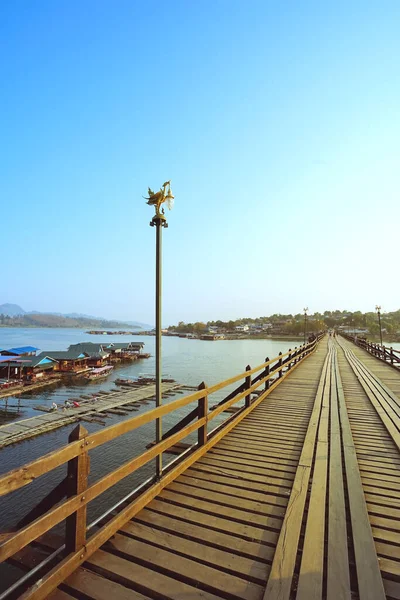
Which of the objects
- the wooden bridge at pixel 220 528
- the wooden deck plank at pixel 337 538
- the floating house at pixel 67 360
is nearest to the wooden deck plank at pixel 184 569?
the wooden bridge at pixel 220 528

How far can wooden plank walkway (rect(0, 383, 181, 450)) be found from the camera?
21547mm

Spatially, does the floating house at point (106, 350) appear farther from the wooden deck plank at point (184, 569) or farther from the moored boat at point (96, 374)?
the wooden deck plank at point (184, 569)

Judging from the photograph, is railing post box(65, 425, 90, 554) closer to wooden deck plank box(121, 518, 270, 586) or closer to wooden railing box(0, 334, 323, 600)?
wooden railing box(0, 334, 323, 600)

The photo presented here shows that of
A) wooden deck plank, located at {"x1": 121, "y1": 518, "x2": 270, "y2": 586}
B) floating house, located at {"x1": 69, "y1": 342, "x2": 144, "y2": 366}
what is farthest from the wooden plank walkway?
floating house, located at {"x1": 69, "y1": 342, "x2": 144, "y2": 366}

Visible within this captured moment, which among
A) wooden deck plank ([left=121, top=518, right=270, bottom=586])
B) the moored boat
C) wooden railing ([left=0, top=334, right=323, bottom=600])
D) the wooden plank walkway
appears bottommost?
the moored boat

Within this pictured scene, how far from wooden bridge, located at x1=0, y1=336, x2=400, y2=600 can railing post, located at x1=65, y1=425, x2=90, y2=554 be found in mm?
11

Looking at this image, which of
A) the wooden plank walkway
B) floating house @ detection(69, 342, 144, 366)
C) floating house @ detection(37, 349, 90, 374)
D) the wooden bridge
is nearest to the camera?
the wooden bridge

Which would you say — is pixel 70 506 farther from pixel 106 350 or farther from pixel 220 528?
pixel 106 350

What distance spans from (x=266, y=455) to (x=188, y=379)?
39966mm

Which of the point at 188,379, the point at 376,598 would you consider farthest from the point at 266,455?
the point at 188,379

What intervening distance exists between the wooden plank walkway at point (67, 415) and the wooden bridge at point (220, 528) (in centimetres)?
2145

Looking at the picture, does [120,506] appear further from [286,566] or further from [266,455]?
[266,455]

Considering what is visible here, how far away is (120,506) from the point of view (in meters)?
3.61

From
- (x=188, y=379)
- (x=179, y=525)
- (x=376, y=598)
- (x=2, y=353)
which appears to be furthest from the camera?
(x=2, y=353)
